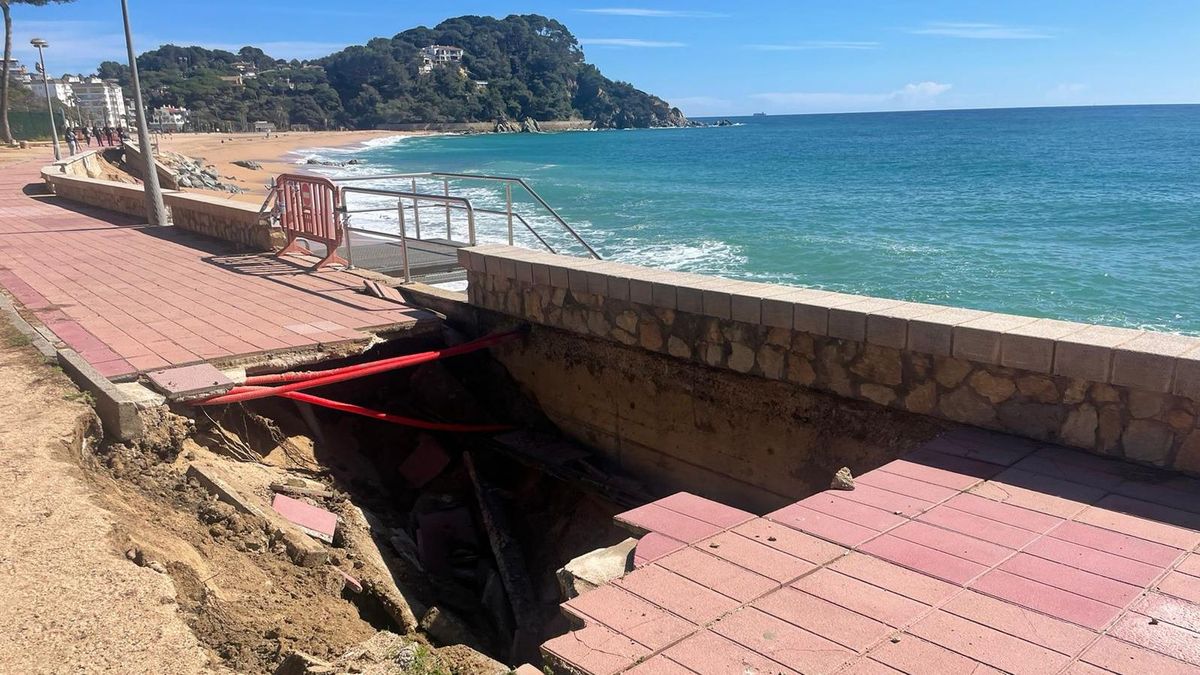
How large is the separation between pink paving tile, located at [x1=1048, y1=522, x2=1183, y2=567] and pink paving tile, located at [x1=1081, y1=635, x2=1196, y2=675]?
2.21 ft

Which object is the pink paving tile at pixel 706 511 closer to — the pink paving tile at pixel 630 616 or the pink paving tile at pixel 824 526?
the pink paving tile at pixel 824 526

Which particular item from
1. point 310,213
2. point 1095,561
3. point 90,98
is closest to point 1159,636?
point 1095,561

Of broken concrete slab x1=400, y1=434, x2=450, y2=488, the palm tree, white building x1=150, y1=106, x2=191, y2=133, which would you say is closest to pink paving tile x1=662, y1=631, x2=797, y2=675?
broken concrete slab x1=400, y1=434, x2=450, y2=488

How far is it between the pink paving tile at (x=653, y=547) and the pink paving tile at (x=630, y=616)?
0.29 meters

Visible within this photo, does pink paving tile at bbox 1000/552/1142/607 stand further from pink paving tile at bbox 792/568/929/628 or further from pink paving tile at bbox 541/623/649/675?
pink paving tile at bbox 541/623/649/675

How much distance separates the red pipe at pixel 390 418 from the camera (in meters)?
6.16

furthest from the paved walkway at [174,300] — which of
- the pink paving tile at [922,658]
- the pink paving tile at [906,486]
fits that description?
the pink paving tile at [922,658]

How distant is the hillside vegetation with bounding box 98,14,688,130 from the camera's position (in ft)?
472

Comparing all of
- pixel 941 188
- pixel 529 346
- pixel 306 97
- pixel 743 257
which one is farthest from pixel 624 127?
pixel 529 346

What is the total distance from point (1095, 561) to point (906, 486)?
0.88m

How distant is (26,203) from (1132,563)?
70.0 feet

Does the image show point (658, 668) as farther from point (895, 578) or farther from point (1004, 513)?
point (1004, 513)

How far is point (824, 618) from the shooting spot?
2.83m

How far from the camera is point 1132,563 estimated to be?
10.4ft
